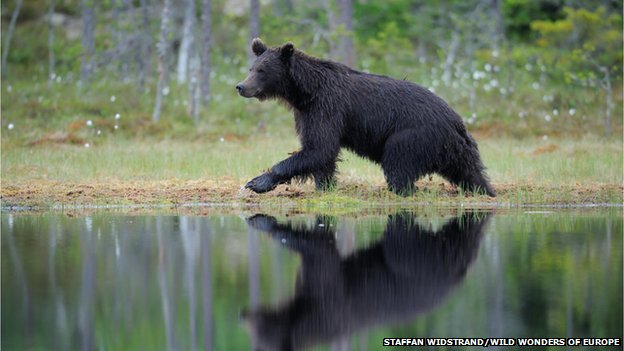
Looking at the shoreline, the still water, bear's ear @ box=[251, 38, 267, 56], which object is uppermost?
bear's ear @ box=[251, 38, 267, 56]

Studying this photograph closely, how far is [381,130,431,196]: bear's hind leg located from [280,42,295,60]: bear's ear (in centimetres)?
158

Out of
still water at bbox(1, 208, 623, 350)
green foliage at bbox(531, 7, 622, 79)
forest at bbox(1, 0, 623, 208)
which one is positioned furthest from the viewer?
green foliage at bbox(531, 7, 622, 79)

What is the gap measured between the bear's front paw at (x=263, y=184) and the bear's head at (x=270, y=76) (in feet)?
3.29

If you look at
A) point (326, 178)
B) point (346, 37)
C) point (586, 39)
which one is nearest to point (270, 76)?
point (326, 178)

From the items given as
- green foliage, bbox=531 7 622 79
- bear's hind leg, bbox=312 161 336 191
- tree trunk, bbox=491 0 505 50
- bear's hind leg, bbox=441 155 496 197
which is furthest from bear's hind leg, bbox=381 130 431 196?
tree trunk, bbox=491 0 505 50

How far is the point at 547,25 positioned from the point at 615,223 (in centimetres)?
1501

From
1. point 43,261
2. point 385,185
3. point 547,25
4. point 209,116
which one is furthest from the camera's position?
point 547,25

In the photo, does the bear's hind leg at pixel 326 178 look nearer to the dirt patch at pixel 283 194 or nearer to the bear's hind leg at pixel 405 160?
the dirt patch at pixel 283 194

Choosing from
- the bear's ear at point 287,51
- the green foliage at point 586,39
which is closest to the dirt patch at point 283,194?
the bear's ear at point 287,51

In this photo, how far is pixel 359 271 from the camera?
24.9 ft

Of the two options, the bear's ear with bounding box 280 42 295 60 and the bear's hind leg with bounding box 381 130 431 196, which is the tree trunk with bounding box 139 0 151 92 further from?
the bear's hind leg with bounding box 381 130 431 196

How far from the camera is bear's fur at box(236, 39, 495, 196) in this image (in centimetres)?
1169

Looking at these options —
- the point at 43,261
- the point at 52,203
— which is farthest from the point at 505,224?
the point at 52,203

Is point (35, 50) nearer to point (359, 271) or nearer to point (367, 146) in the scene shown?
point (367, 146)
